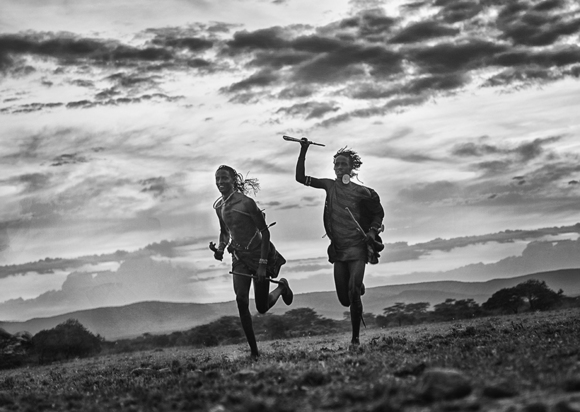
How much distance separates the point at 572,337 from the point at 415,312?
50246 mm

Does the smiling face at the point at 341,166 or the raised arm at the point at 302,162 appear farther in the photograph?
the smiling face at the point at 341,166

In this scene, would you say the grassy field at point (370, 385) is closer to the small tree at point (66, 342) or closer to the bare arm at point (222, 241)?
the bare arm at point (222, 241)

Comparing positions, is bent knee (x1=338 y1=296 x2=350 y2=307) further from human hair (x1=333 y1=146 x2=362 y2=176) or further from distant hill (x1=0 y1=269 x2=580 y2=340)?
distant hill (x1=0 y1=269 x2=580 y2=340)

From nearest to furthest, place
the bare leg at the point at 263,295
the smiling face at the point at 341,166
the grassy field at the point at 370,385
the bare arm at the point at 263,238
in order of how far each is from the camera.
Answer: the grassy field at the point at 370,385 < the bare arm at the point at 263,238 < the bare leg at the point at 263,295 < the smiling face at the point at 341,166

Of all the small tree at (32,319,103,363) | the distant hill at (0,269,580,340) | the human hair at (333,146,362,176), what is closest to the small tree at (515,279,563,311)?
the small tree at (32,319,103,363)

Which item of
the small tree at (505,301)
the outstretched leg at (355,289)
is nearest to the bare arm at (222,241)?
the outstretched leg at (355,289)

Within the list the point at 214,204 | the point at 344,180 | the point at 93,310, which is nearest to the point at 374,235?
the point at 344,180

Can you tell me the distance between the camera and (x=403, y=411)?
269 inches

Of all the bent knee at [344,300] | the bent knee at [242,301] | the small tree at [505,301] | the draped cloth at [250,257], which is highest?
the draped cloth at [250,257]

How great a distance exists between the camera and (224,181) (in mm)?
15172

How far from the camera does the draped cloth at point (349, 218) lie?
51.1 feet

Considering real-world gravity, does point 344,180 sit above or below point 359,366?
above

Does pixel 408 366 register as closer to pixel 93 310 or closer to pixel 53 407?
pixel 53 407

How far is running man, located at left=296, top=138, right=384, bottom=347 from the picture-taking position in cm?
1552
